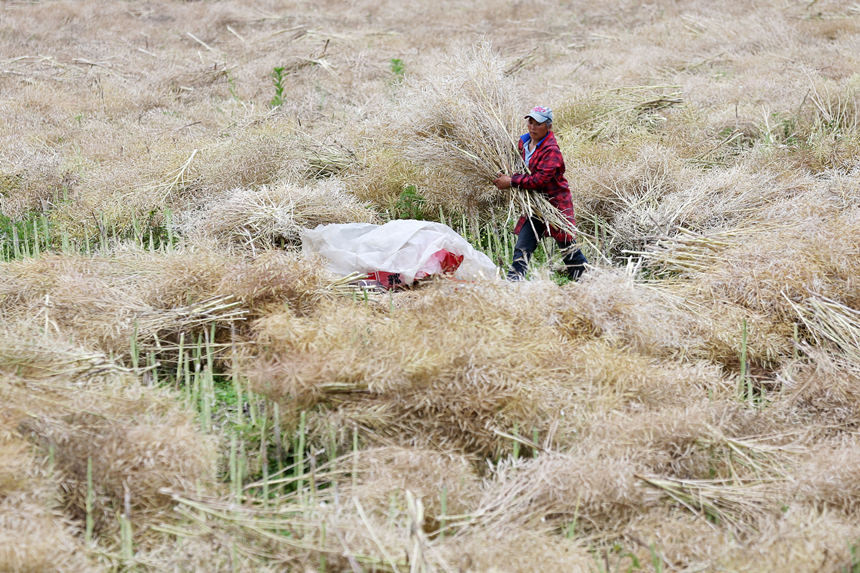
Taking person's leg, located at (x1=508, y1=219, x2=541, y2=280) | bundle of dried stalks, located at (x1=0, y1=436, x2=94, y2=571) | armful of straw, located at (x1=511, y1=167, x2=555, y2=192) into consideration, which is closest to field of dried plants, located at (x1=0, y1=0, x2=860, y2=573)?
bundle of dried stalks, located at (x1=0, y1=436, x2=94, y2=571)

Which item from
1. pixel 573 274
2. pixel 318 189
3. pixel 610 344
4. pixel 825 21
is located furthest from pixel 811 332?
pixel 825 21

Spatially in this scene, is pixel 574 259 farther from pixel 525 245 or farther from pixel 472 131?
pixel 472 131

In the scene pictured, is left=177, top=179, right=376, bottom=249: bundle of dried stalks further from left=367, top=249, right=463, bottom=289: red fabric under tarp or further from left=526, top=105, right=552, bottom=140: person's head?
left=526, top=105, right=552, bottom=140: person's head

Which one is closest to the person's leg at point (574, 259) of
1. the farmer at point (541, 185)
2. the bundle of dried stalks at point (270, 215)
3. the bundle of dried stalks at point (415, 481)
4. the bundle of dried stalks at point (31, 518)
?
the farmer at point (541, 185)

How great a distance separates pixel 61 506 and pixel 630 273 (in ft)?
8.65

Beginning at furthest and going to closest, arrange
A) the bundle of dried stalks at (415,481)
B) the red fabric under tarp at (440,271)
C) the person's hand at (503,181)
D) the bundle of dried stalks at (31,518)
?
1. the person's hand at (503,181)
2. the red fabric under tarp at (440,271)
3. the bundle of dried stalks at (415,481)
4. the bundle of dried stalks at (31,518)

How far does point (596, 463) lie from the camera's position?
260 cm

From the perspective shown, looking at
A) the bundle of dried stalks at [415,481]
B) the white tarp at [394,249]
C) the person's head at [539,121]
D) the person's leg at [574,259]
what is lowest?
the bundle of dried stalks at [415,481]

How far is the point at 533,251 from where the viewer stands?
16.2 ft

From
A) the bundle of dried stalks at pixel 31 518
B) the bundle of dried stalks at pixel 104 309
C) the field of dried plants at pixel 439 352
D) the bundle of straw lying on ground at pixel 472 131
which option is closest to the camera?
the bundle of dried stalks at pixel 31 518

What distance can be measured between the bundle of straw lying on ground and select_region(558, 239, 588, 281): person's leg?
0.37 ft

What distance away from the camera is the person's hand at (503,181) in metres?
4.79

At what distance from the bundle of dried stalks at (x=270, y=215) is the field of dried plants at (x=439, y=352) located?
2 cm

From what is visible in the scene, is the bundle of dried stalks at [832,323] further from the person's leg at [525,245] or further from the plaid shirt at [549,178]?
the person's leg at [525,245]
